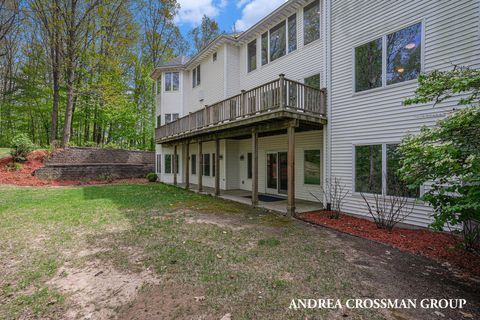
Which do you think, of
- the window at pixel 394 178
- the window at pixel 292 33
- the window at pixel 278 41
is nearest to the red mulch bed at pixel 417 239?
the window at pixel 394 178

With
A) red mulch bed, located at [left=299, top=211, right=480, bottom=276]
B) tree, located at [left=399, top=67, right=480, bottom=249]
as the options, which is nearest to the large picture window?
red mulch bed, located at [left=299, top=211, right=480, bottom=276]

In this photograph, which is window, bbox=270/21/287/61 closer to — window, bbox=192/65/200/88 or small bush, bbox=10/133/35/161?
window, bbox=192/65/200/88

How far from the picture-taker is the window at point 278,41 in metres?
10.2

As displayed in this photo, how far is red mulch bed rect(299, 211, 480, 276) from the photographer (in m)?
4.28

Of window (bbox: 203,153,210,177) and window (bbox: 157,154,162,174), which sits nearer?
window (bbox: 203,153,210,177)

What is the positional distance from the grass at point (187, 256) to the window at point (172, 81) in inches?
452

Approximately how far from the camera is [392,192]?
6566mm

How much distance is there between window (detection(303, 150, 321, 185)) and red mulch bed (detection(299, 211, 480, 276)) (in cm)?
252

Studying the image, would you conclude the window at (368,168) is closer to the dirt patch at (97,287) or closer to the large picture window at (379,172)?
the large picture window at (379,172)

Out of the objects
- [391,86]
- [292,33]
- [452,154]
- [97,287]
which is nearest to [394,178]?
[391,86]

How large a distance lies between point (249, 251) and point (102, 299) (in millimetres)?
2558

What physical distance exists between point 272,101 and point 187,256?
5.22 metres

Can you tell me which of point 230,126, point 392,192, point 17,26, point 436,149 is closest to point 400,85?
point 392,192

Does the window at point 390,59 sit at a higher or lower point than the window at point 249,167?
higher
